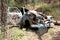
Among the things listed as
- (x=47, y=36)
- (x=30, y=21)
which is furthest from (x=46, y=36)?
(x=30, y=21)

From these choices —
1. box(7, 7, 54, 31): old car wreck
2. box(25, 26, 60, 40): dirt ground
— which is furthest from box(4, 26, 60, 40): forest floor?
box(7, 7, 54, 31): old car wreck

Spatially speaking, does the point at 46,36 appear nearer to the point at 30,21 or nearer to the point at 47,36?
the point at 47,36

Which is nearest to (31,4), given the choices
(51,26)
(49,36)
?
(51,26)

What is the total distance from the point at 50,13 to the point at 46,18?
4.94m

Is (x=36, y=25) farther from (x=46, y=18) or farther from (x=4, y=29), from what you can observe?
(x=4, y=29)

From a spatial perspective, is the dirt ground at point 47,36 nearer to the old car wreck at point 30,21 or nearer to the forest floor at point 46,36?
the forest floor at point 46,36

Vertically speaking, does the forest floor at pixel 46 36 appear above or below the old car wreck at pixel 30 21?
below

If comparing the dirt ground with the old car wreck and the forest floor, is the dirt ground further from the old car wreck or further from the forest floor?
the old car wreck

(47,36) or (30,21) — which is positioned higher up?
(30,21)

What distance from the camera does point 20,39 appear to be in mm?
7676

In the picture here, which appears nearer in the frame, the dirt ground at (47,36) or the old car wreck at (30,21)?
the dirt ground at (47,36)

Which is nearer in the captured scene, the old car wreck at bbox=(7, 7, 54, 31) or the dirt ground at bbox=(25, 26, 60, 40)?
the dirt ground at bbox=(25, 26, 60, 40)

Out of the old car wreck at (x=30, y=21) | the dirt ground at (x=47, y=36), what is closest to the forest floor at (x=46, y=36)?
the dirt ground at (x=47, y=36)

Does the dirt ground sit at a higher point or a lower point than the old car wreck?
lower
